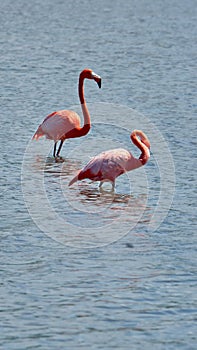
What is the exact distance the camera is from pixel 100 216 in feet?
31.2

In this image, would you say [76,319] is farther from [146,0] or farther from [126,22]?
[146,0]

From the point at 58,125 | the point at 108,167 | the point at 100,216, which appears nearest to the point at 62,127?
the point at 58,125

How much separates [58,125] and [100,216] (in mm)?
2708

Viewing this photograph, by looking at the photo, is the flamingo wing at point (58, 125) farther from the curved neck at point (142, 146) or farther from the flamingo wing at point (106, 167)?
the flamingo wing at point (106, 167)

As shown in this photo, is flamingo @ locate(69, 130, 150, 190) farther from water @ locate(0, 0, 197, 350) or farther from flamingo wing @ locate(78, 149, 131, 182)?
water @ locate(0, 0, 197, 350)

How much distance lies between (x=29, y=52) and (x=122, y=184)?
1033 centimetres

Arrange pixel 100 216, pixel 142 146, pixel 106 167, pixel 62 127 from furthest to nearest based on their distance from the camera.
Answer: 1. pixel 62 127
2. pixel 142 146
3. pixel 106 167
4. pixel 100 216

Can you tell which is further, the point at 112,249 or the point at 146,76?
the point at 146,76

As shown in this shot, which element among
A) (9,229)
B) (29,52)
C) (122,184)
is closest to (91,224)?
(9,229)

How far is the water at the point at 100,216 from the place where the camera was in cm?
678

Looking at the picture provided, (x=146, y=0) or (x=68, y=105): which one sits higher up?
(x=146, y=0)

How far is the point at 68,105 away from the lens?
15.2 metres

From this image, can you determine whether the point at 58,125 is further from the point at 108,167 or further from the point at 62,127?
the point at 108,167

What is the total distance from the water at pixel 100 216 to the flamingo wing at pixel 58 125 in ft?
0.90
